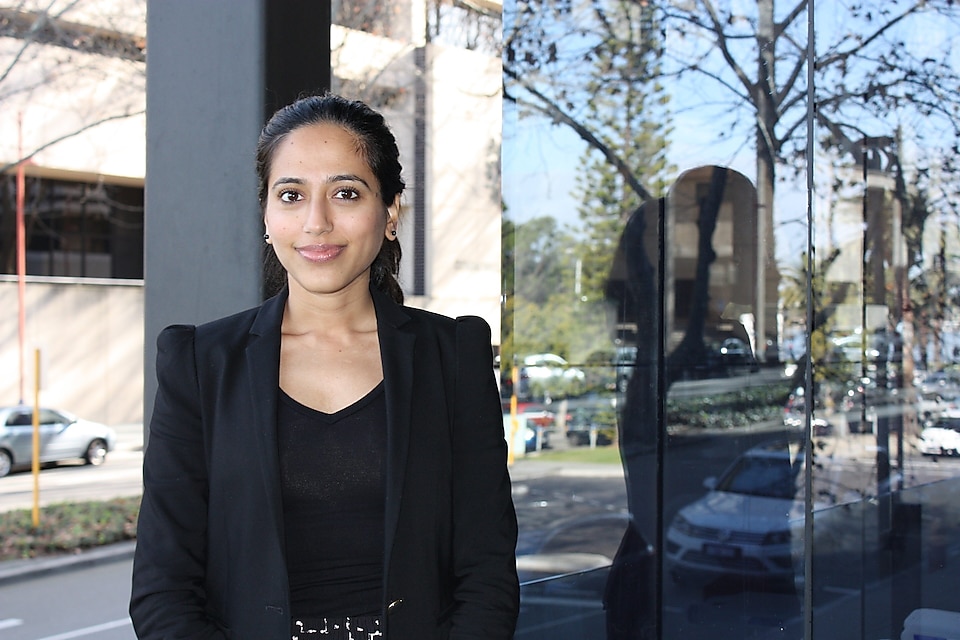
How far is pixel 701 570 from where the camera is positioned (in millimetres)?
4070

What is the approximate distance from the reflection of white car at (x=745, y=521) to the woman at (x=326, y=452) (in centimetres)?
226

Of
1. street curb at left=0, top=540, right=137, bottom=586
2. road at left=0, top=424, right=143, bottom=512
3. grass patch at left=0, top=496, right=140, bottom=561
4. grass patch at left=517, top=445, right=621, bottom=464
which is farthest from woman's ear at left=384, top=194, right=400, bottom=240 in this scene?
road at left=0, top=424, right=143, bottom=512

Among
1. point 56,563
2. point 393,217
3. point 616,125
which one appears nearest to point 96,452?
point 56,563

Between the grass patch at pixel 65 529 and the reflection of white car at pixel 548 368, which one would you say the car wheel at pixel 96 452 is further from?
the reflection of white car at pixel 548 368

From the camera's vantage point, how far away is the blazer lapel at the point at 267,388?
1684 millimetres

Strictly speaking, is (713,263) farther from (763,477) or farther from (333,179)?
(333,179)

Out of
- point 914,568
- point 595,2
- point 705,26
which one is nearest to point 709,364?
point 914,568

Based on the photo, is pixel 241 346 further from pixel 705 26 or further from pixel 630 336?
pixel 705 26

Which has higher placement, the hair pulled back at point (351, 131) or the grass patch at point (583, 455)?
the hair pulled back at point (351, 131)

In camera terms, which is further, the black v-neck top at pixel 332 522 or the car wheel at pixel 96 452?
the car wheel at pixel 96 452

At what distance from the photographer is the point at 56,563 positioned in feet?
34.5

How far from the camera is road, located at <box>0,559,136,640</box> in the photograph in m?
8.17

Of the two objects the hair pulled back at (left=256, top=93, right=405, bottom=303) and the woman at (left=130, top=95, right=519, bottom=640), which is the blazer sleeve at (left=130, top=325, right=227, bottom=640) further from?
the hair pulled back at (left=256, top=93, right=405, bottom=303)

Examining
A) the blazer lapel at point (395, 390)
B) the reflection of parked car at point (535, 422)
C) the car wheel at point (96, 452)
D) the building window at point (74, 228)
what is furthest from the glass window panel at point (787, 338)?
the building window at point (74, 228)
